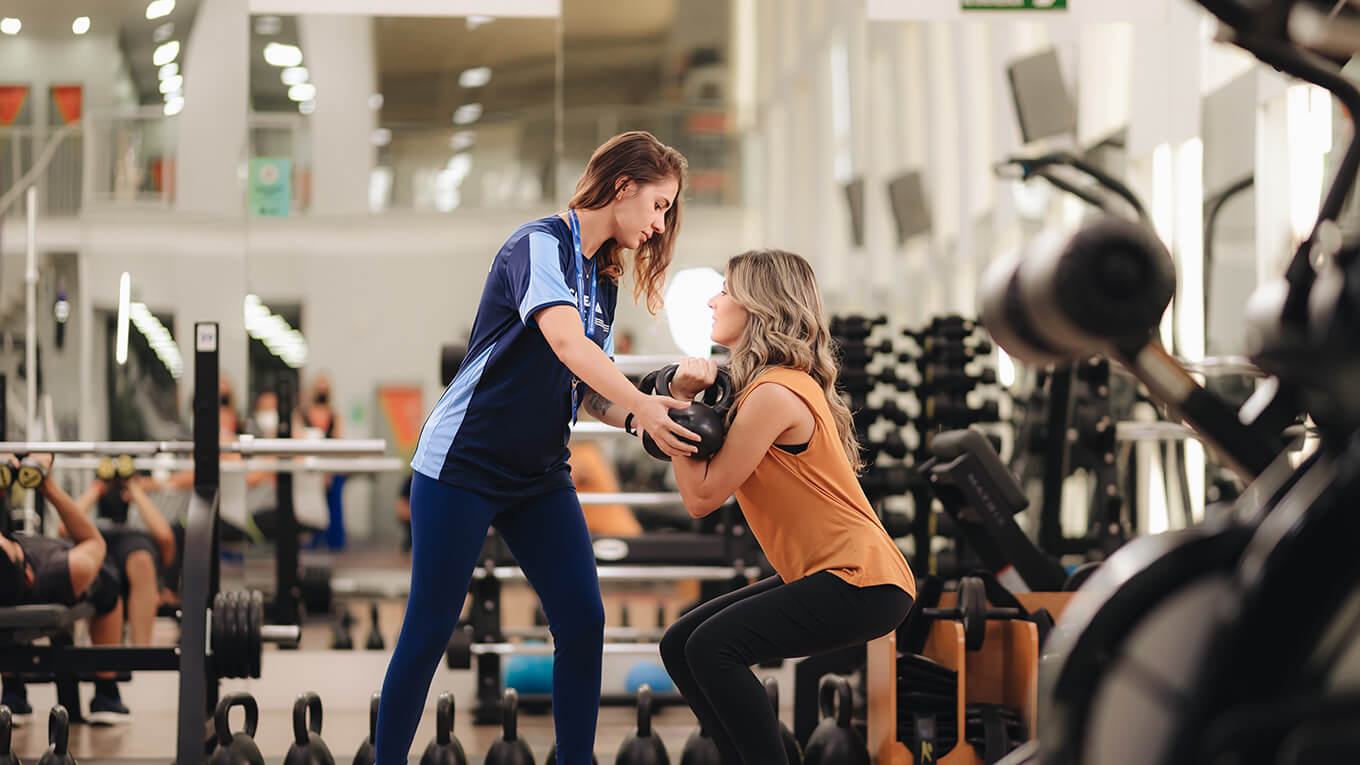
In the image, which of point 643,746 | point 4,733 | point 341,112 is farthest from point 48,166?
point 643,746

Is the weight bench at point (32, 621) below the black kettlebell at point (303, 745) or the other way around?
the other way around

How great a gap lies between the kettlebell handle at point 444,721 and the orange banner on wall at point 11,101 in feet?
8.85

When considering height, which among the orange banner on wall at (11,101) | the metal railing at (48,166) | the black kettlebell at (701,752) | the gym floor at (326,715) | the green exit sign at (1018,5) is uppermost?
the green exit sign at (1018,5)

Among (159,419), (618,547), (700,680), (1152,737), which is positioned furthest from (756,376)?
(159,419)

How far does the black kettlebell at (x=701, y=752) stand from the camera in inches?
113

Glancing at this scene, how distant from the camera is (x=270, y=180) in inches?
215

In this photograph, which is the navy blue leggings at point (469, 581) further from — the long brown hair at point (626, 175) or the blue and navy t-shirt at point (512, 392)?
the long brown hair at point (626, 175)

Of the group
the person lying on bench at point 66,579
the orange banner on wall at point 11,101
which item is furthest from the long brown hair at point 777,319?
the orange banner on wall at point 11,101

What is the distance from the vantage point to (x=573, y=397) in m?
2.57

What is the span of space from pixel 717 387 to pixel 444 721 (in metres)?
1.06

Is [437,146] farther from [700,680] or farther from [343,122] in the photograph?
[700,680]

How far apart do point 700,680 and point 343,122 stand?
4871mm

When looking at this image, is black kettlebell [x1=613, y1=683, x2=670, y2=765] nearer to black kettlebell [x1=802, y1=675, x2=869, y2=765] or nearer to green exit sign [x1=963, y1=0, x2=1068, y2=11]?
black kettlebell [x1=802, y1=675, x2=869, y2=765]

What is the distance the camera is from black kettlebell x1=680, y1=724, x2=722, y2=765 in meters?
2.88
